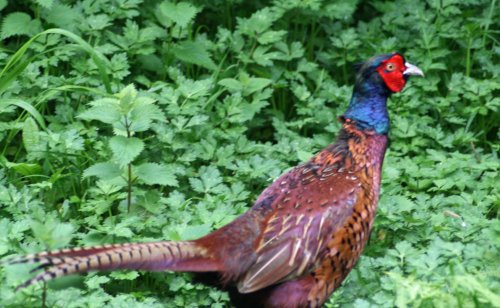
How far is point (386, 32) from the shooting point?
7.38 m

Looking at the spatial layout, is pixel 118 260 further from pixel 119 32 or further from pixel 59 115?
pixel 119 32

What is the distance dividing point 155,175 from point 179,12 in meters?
1.47

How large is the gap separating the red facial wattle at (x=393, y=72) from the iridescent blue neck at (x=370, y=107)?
0.04 m

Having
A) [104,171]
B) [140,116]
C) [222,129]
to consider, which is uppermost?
[140,116]

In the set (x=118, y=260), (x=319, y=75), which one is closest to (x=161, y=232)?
(x=118, y=260)

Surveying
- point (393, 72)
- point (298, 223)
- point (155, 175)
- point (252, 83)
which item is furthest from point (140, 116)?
point (252, 83)

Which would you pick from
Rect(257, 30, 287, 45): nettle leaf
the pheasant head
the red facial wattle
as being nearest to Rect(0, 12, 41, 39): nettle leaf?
Rect(257, 30, 287, 45): nettle leaf

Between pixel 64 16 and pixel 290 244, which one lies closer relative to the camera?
pixel 290 244

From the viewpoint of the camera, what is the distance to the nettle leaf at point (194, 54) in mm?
6664

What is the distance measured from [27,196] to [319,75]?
7.64 ft

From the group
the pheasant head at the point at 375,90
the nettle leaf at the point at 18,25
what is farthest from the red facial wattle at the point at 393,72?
the nettle leaf at the point at 18,25

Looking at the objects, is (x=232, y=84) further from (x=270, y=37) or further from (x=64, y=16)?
(x=64, y=16)

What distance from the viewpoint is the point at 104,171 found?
5.30 metres

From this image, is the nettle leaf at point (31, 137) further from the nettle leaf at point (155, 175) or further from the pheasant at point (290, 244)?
the pheasant at point (290, 244)
